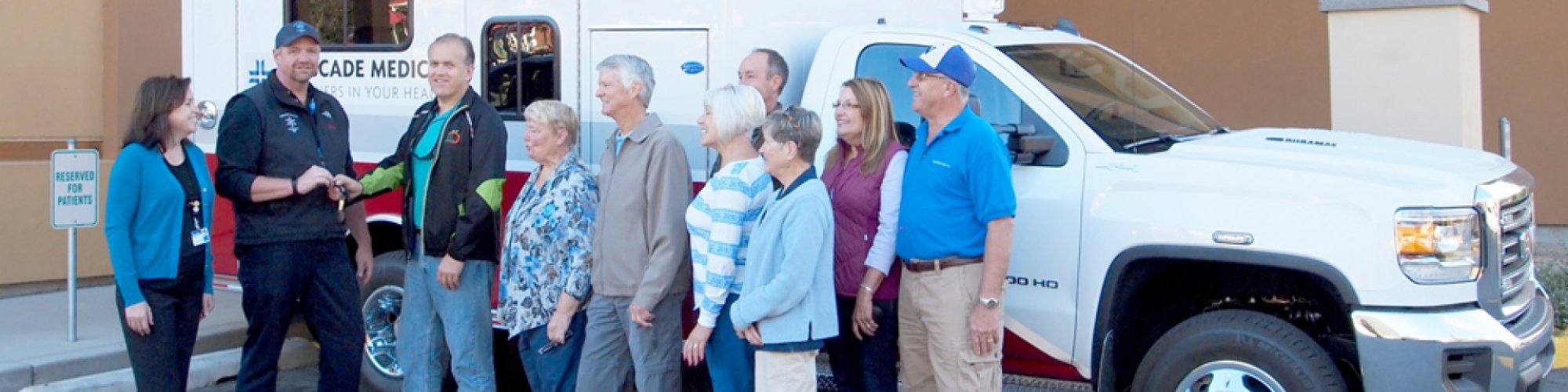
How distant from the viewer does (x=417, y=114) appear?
237 inches

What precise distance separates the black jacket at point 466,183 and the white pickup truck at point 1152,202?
0.81m

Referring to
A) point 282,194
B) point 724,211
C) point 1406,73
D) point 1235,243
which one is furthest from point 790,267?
point 1406,73

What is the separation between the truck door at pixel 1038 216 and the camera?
214 inches

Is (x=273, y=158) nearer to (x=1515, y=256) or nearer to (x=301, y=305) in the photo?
(x=301, y=305)

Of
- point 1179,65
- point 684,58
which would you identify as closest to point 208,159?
point 684,58

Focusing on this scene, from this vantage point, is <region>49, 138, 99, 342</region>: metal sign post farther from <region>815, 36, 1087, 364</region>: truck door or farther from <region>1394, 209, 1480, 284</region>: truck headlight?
<region>1394, 209, 1480, 284</region>: truck headlight

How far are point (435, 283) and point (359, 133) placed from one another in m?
1.46

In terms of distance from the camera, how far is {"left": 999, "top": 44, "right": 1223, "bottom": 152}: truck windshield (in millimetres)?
5594

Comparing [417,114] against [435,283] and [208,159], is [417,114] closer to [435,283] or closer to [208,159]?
[435,283]

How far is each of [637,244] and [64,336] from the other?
4.54m

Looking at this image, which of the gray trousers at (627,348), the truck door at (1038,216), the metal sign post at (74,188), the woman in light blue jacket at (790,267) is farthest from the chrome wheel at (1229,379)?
the metal sign post at (74,188)

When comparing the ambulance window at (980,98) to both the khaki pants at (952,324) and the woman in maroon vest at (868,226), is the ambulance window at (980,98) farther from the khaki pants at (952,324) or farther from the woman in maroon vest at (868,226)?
the khaki pants at (952,324)

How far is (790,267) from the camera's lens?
4668mm

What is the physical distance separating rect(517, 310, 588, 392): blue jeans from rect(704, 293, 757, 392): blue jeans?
781 mm
